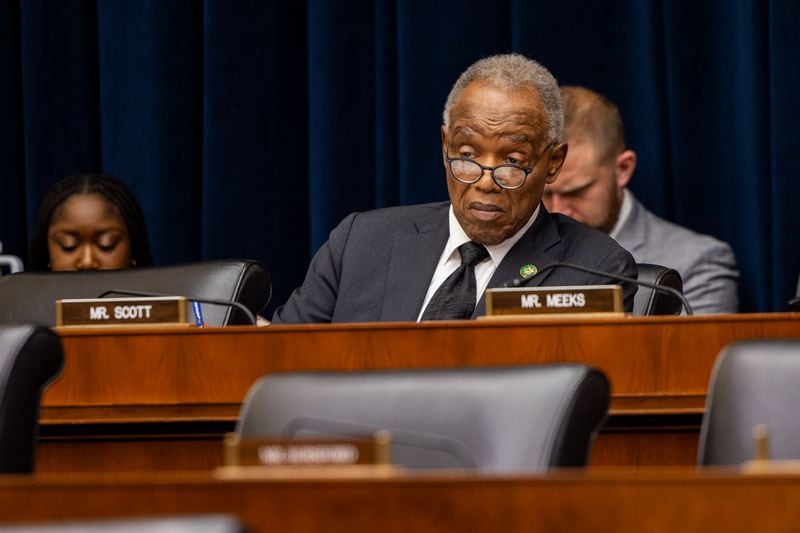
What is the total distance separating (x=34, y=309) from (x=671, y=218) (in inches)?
71.6

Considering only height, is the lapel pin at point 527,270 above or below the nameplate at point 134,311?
above

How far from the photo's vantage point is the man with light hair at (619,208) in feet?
11.7

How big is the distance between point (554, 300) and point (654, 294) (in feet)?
2.27

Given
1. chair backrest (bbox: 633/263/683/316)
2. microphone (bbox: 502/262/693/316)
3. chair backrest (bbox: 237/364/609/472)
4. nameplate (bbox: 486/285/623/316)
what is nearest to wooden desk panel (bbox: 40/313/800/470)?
nameplate (bbox: 486/285/623/316)

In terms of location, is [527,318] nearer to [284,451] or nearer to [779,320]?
[779,320]

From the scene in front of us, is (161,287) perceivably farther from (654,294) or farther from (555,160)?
(654,294)

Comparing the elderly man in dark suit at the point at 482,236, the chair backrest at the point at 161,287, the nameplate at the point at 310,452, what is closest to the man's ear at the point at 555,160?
the elderly man in dark suit at the point at 482,236

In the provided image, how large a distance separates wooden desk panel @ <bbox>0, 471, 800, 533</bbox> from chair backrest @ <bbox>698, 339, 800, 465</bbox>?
443 mm

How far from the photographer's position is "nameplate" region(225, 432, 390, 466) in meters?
1.11

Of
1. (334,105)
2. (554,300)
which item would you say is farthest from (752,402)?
(334,105)

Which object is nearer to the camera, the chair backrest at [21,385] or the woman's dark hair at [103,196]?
the chair backrest at [21,385]

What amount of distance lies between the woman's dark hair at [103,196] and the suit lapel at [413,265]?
3.15 feet

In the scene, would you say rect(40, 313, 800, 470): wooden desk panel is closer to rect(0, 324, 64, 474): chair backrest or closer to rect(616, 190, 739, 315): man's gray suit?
rect(0, 324, 64, 474): chair backrest

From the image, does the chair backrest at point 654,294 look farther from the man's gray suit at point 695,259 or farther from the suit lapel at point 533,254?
the man's gray suit at point 695,259
